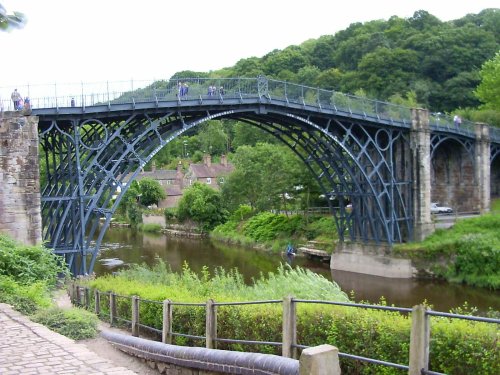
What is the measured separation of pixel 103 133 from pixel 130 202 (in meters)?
43.7

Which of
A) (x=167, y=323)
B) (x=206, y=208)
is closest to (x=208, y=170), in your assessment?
(x=206, y=208)

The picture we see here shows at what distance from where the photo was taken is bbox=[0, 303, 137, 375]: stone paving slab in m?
6.43

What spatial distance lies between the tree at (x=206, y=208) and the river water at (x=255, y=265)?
2.46 m

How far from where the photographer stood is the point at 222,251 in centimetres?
4466

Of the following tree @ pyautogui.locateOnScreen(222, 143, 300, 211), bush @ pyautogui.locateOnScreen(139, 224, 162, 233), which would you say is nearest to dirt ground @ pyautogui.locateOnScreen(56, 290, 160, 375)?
tree @ pyautogui.locateOnScreen(222, 143, 300, 211)

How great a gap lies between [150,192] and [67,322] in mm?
55866

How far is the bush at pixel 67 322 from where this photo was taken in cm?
1030

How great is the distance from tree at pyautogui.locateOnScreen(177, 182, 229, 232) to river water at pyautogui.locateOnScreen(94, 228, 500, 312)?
2.46m

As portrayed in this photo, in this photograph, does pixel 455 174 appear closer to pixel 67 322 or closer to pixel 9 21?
pixel 67 322

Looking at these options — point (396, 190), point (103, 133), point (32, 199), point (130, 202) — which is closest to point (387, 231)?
point (396, 190)

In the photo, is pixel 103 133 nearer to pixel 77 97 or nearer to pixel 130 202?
pixel 77 97

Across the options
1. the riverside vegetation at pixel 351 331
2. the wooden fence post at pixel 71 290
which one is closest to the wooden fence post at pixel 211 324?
the riverside vegetation at pixel 351 331

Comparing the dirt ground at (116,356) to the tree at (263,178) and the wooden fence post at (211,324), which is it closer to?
the wooden fence post at (211,324)

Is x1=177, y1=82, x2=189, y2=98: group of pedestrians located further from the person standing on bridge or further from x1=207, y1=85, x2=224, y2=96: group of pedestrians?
the person standing on bridge
